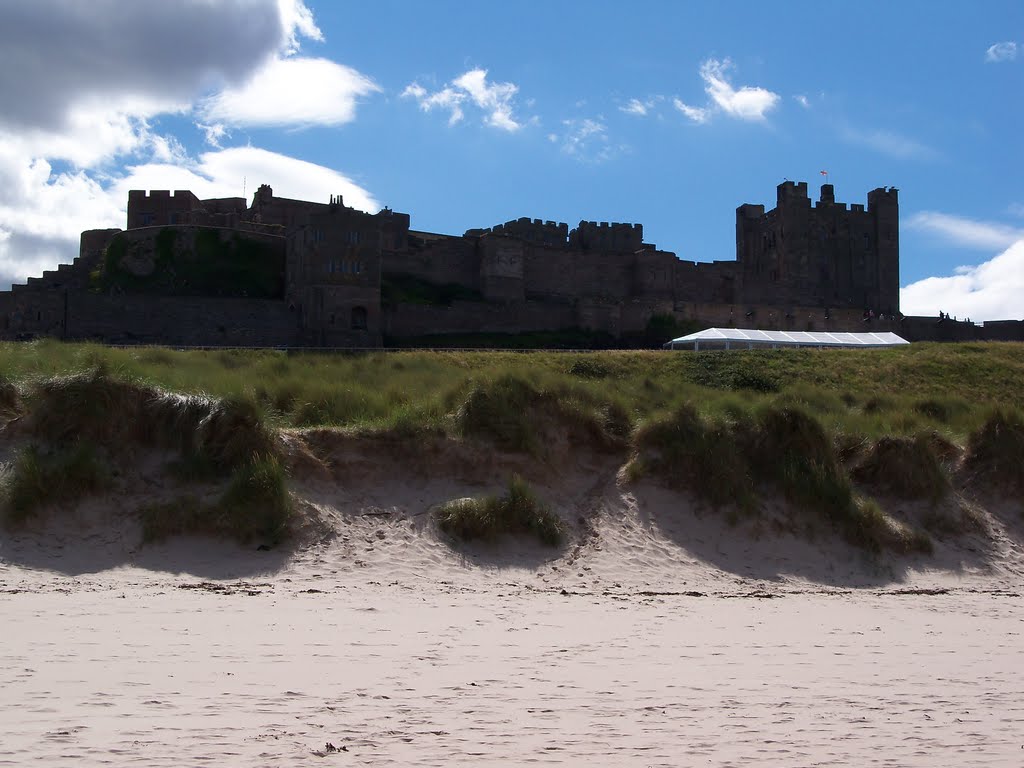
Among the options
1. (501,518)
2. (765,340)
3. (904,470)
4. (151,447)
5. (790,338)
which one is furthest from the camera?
(790,338)

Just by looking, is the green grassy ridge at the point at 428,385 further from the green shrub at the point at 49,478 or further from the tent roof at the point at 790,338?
the tent roof at the point at 790,338

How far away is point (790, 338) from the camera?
42250 millimetres

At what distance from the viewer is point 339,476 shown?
12.3 m

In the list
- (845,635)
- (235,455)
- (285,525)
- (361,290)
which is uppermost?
(361,290)

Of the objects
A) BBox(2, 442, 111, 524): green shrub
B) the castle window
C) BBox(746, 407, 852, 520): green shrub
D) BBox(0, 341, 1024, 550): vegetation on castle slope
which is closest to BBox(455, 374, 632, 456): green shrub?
BBox(0, 341, 1024, 550): vegetation on castle slope

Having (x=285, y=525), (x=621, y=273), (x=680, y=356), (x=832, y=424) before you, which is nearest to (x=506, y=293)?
(x=621, y=273)

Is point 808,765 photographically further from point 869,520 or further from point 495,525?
point 869,520

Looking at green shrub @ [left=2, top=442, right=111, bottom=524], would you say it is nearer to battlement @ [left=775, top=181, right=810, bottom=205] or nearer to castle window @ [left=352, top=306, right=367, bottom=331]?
castle window @ [left=352, top=306, right=367, bottom=331]

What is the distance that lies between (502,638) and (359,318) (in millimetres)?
35251

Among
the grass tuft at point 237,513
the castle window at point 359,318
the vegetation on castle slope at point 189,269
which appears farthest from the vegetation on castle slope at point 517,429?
the vegetation on castle slope at point 189,269

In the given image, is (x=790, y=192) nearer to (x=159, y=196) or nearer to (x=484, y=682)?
(x=159, y=196)

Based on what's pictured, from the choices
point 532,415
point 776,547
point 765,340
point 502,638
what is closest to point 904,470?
point 776,547

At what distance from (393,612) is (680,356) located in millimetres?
27037

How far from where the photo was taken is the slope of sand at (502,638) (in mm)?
5723
